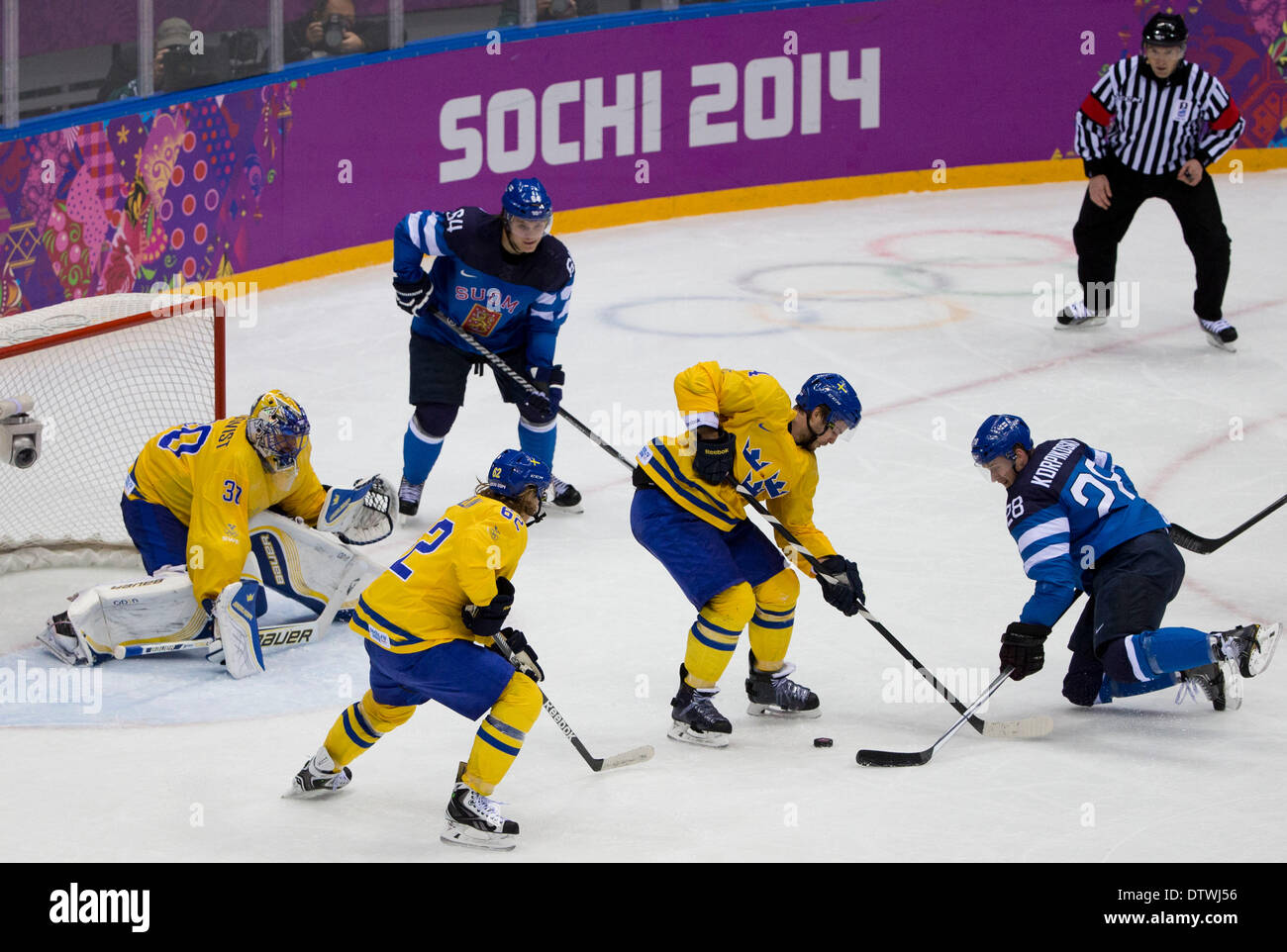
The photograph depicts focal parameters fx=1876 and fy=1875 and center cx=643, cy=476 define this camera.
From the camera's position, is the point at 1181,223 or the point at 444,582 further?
the point at 1181,223

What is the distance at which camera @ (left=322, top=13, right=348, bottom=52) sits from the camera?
9.16 meters

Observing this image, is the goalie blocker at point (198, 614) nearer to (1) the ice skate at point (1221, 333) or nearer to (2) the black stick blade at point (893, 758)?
(2) the black stick blade at point (893, 758)

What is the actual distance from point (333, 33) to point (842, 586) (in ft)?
18.0

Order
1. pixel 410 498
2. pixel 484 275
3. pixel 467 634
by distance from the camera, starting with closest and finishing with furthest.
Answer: pixel 467 634, pixel 484 275, pixel 410 498

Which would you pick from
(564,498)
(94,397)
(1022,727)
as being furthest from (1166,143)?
(94,397)

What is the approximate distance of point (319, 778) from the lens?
4324 mm

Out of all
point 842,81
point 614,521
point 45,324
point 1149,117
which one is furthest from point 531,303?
point 842,81

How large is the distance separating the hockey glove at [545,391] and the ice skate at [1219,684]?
2417 millimetres

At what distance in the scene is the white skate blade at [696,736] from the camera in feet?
15.6

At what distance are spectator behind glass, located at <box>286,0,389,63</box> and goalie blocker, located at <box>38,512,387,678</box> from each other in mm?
4256

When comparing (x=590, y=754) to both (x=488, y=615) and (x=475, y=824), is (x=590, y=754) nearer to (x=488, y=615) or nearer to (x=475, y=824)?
(x=475, y=824)

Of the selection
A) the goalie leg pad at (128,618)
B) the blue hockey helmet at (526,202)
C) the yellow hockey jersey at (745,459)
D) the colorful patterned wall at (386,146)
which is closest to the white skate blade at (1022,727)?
the yellow hockey jersey at (745,459)

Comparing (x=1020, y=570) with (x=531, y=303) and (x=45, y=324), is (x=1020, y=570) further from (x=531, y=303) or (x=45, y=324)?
(x=45, y=324)

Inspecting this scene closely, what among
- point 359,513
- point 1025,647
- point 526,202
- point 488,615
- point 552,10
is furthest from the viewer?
point 552,10
